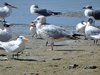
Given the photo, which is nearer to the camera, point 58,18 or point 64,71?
point 64,71

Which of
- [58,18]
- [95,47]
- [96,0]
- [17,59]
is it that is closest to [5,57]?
[17,59]

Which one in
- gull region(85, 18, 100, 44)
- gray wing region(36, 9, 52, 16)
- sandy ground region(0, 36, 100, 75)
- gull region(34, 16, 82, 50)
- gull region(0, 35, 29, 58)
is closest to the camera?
sandy ground region(0, 36, 100, 75)

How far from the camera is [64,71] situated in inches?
391

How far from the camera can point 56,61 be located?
452 inches

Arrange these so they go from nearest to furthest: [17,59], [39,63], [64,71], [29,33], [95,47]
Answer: [64,71]
[39,63]
[17,59]
[95,47]
[29,33]

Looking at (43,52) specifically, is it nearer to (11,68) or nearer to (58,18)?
(11,68)

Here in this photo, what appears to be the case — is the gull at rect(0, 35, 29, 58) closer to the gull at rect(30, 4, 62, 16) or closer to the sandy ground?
the sandy ground

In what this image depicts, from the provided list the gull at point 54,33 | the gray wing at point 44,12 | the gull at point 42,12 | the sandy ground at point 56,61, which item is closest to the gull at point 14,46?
the sandy ground at point 56,61

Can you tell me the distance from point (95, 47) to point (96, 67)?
4482 millimetres

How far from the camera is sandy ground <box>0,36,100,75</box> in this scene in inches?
391

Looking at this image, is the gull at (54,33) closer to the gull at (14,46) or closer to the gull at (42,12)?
the gull at (14,46)

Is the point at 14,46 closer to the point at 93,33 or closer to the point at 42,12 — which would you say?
the point at 93,33

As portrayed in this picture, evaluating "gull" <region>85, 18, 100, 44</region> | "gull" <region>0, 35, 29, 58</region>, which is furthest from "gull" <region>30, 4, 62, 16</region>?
"gull" <region>0, 35, 29, 58</region>

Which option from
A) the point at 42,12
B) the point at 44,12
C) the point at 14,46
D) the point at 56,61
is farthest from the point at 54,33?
the point at 42,12
